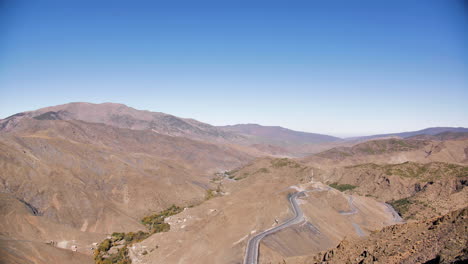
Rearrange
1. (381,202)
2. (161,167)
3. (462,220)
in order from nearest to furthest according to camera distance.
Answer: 1. (462,220)
2. (381,202)
3. (161,167)

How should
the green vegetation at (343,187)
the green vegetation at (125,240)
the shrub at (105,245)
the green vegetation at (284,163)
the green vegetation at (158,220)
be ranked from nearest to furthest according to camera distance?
the green vegetation at (125,240), the shrub at (105,245), the green vegetation at (158,220), the green vegetation at (343,187), the green vegetation at (284,163)

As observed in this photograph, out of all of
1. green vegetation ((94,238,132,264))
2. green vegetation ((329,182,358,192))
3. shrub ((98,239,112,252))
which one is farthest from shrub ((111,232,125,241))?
green vegetation ((329,182,358,192))

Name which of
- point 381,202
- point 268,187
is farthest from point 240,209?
point 381,202

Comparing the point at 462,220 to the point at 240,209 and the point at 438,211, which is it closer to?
the point at 240,209

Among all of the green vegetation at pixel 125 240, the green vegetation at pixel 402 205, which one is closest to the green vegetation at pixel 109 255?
the green vegetation at pixel 125 240

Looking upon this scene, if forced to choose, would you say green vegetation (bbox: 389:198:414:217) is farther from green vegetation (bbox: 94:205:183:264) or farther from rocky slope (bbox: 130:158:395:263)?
green vegetation (bbox: 94:205:183:264)

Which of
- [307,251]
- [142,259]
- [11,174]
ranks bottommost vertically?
[142,259]

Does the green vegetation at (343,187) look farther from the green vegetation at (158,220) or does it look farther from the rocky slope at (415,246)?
the rocky slope at (415,246)
